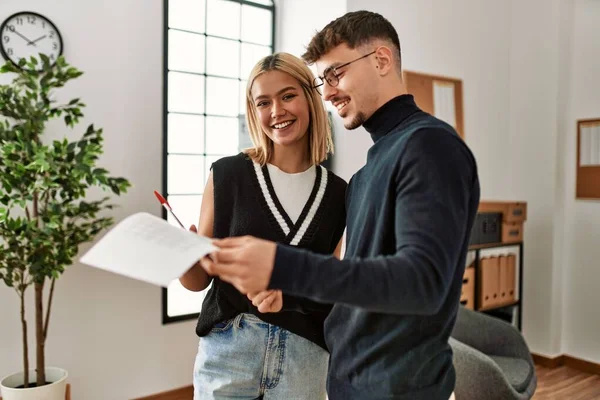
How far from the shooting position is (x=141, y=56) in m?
3.02

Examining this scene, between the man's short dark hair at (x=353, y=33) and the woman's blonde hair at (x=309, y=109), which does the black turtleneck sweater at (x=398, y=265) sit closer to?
the man's short dark hair at (x=353, y=33)

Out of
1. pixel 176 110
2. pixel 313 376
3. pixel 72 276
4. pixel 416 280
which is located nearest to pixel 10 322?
pixel 72 276

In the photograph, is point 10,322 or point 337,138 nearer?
point 10,322

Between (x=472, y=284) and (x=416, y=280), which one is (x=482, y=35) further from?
(x=416, y=280)

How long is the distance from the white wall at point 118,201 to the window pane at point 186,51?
0.22 meters

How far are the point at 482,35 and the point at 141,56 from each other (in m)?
2.61

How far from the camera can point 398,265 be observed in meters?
0.78

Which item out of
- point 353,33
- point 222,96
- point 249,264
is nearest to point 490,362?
point 353,33

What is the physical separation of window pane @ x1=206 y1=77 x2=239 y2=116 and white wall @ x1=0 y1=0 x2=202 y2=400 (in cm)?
47

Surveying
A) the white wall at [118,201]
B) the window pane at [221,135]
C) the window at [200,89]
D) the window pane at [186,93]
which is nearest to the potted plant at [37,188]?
the white wall at [118,201]

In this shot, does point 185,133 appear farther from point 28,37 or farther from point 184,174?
point 28,37

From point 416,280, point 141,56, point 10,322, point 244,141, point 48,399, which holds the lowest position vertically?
point 48,399

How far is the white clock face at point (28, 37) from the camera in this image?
262cm

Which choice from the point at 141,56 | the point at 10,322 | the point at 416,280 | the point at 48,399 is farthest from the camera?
the point at 141,56
